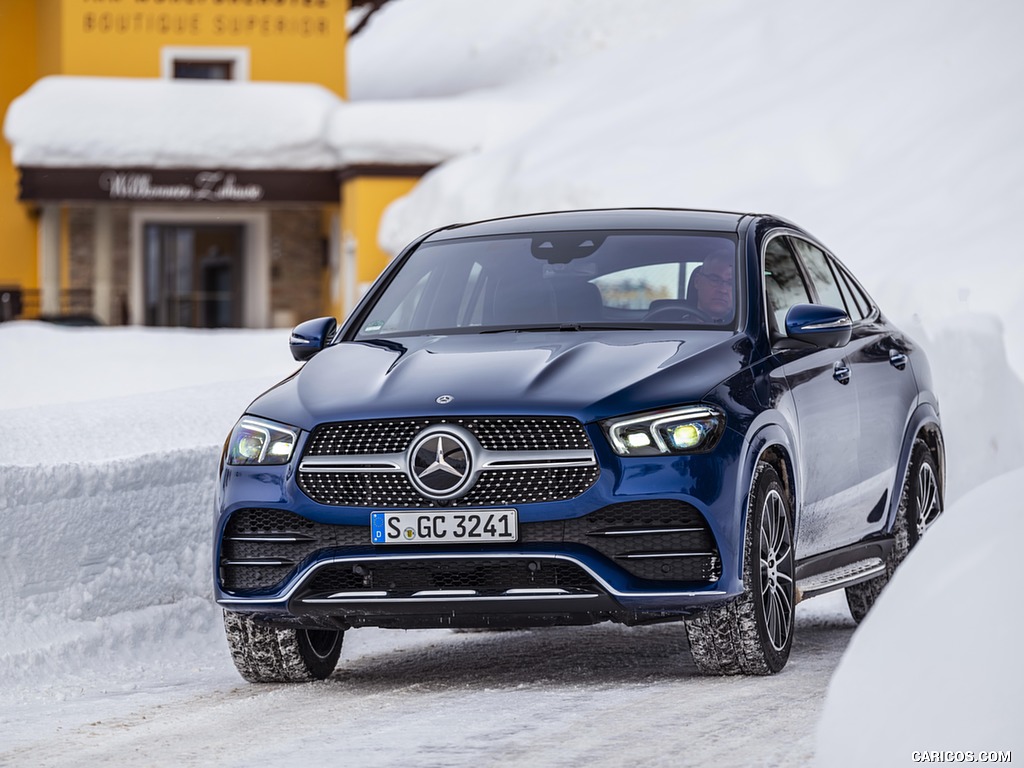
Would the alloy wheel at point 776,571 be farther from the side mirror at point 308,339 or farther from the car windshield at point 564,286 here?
the side mirror at point 308,339

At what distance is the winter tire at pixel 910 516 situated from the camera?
8.98 meters

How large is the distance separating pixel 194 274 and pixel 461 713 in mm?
32304

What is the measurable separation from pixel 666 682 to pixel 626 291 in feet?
5.97

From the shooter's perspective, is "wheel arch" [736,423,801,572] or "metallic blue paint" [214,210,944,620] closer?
"metallic blue paint" [214,210,944,620]

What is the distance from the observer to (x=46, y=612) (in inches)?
328

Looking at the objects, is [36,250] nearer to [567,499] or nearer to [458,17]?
[458,17]

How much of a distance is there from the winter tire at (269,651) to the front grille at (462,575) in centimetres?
60

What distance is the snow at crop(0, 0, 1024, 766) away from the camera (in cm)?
554

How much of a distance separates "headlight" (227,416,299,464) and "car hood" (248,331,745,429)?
0.15 ft

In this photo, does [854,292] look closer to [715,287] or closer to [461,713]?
[715,287]

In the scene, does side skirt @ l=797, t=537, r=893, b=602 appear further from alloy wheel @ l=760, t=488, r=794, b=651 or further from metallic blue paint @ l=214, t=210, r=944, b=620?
alloy wheel @ l=760, t=488, r=794, b=651

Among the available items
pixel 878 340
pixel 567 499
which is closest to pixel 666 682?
pixel 567 499

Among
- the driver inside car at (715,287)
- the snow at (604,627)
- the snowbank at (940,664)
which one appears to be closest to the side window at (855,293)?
the driver inside car at (715,287)

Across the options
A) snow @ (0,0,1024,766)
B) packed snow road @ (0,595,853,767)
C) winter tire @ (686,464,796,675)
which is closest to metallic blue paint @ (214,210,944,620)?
winter tire @ (686,464,796,675)
